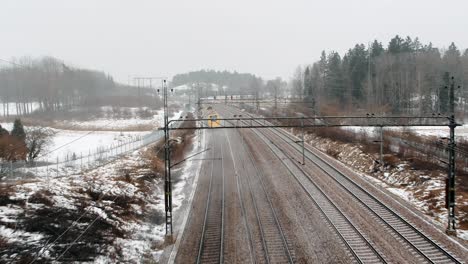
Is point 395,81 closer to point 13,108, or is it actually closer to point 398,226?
point 398,226

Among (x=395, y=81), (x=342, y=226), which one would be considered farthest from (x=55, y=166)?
(x=395, y=81)

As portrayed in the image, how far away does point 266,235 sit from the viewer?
2005 cm

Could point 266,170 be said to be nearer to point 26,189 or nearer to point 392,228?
point 392,228

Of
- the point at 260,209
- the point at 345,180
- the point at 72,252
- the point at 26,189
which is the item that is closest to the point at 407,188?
the point at 345,180

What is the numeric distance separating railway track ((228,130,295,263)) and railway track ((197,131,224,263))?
169cm

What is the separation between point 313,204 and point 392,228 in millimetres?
5764

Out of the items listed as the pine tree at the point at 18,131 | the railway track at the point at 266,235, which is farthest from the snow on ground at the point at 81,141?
the railway track at the point at 266,235

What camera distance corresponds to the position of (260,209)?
24.5m

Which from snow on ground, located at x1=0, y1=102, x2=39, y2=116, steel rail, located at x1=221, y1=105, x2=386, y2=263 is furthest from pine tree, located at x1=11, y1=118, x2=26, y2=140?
snow on ground, located at x1=0, y1=102, x2=39, y2=116

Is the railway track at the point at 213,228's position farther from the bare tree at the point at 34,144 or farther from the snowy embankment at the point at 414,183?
the bare tree at the point at 34,144

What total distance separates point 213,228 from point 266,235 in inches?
124

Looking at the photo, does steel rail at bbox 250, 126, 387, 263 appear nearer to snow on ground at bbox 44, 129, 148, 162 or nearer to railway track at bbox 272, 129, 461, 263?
railway track at bbox 272, 129, 461, 263

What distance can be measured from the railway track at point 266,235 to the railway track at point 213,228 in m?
1.69

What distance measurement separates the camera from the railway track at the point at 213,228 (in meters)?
17.9
